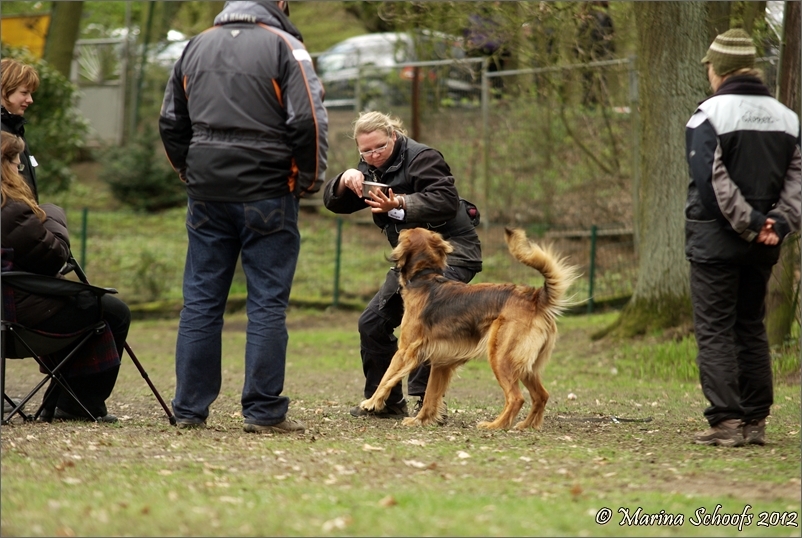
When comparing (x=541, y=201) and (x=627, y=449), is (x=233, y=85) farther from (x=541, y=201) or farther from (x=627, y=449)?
(x=541, y=201)

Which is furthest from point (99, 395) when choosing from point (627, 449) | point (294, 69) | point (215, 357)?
point (627, 449)

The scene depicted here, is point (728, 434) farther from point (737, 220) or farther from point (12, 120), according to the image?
point (12, 120)

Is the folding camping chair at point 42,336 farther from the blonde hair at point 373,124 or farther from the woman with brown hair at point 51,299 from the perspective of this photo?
the blonde hair at point 373,124

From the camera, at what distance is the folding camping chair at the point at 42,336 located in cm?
569

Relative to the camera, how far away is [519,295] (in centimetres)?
591

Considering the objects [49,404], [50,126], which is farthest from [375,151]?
[50,126]

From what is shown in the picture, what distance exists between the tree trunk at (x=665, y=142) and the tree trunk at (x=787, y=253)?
1077 millimetres

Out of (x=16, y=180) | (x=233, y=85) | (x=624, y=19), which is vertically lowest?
(x=16, y=180)

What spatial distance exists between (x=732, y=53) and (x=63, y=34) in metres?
19.2

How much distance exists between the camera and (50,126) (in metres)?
18.7

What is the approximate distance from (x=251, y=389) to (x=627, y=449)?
7.00 ft

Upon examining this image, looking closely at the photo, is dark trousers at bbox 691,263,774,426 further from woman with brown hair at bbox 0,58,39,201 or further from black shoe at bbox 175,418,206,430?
woman with brown hair at bbox 0,58,39,201

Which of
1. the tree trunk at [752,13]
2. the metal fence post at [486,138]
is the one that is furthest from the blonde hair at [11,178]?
the metal fence post at [486,138]

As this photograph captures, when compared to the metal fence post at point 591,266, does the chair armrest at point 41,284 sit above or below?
above
